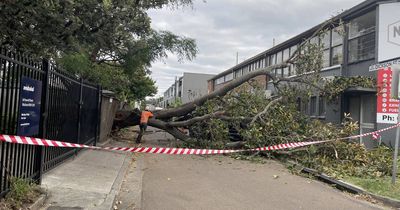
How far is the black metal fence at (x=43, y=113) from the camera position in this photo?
6090mm

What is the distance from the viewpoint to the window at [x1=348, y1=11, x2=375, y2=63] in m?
16.9

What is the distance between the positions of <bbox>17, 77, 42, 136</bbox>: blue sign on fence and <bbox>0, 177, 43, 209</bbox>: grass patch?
2.38ft

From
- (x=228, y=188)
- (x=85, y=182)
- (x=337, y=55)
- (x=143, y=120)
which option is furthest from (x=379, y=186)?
(x=143, y=120)

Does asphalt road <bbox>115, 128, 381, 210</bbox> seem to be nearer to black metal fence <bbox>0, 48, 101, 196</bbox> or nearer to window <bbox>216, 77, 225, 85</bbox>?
black metal fence <bbox>0, 48, 101, 196</bbox>

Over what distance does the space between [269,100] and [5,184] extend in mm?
12466

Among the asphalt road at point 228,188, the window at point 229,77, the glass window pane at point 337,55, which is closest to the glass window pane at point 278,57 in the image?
the glass window pane at point 337,55

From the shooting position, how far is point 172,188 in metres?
9.20

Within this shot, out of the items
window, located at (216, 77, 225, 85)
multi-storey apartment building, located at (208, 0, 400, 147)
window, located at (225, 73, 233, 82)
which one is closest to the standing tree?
multi-storey apartment building, located at (208, 0, 400, 147)

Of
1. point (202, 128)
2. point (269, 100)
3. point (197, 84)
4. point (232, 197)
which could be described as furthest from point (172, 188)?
point (197, 84)

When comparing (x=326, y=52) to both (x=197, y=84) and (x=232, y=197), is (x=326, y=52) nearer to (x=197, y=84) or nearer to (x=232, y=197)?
(x=232, y=197)

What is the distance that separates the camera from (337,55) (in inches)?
781

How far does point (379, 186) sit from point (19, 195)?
7345 millimetres

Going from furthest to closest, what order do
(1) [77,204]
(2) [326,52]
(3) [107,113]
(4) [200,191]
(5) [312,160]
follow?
(2) [326,52], (3) [107,113], (5) [312,160], (4) [200,191], (1) [77,204]

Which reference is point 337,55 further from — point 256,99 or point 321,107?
point 256,99
